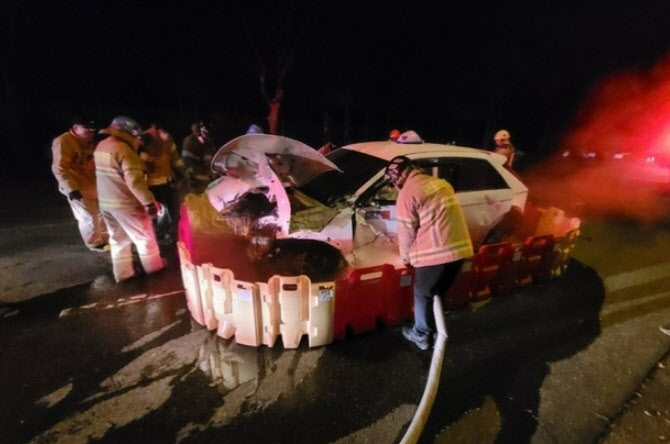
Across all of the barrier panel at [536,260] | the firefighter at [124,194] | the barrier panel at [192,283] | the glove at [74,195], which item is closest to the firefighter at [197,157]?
the glove at [74,195]

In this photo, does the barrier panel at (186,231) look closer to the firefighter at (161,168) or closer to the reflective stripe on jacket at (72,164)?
the firefighter at (161,168)

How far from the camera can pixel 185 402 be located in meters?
2.55

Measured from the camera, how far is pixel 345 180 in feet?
12.9

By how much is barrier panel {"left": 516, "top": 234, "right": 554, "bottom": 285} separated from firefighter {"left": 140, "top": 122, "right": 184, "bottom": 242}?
4797mm

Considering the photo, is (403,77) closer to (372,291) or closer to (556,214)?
(556,214)

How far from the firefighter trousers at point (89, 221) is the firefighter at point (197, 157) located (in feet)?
5.29

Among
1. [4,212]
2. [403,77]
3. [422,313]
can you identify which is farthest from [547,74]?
[4,212]

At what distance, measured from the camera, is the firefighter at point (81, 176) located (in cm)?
454

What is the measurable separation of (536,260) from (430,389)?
241 centimetres

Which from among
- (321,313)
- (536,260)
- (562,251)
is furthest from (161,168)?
(562,251)

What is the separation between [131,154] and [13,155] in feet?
33.9

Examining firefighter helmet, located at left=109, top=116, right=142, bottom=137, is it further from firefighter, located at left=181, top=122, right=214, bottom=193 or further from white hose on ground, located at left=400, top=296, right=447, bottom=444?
white hose on ground, located at left=400, top=296, right=447, bottom=444

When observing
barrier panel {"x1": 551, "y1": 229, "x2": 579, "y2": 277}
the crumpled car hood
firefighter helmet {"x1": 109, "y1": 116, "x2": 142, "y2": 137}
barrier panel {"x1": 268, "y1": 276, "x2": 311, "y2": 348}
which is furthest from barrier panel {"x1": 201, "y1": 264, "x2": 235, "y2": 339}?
barrier panel {"x1": 551, "y1": 229, "x2": 579, "y2": 277}

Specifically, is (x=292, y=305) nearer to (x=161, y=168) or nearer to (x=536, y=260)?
(x=536, y=260)
